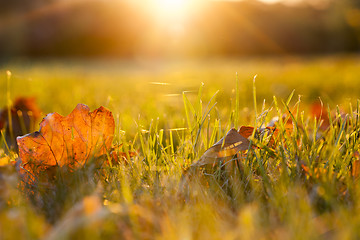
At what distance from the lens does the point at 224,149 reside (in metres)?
1.21

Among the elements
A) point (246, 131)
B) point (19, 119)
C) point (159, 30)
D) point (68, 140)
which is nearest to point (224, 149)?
point (246, 131)

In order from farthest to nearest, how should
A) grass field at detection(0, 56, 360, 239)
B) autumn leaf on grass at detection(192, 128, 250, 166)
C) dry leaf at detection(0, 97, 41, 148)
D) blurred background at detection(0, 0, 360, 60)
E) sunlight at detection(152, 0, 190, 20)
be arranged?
blurred background at detection(0, 0, 360, 60) < sunlight at detection(152, 0, 190, 20) < dry leaf at detection(0, 97, 41, 148) < autumn leaf on grass at detection(192, 128, 250, 166) < grass field at detection(0, 56, 360, 239)

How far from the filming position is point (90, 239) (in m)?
0.75

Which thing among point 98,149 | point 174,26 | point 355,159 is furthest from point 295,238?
point 174,26

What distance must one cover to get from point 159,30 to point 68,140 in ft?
87.9

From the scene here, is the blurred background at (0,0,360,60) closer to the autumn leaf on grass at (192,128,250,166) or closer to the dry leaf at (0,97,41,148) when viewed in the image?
the dry leaf at (0,97,41,148)

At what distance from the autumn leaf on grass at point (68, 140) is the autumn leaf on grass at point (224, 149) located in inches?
13.2

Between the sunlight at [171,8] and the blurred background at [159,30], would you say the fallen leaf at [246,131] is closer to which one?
the sunlight at [171,8]

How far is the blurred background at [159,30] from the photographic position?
86.4 feet

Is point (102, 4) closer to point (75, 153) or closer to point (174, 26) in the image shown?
point (174, 26)

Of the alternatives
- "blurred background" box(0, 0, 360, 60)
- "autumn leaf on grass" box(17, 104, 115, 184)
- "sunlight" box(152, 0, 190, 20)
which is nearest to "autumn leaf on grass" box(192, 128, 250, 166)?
"autumn leaf on grass" box(17, 104, 115, 184)

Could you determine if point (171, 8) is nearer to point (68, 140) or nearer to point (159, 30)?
point (159, 30)

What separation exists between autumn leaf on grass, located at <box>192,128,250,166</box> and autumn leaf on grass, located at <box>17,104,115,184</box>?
335 millimetres

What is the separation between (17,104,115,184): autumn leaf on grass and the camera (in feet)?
4.12
